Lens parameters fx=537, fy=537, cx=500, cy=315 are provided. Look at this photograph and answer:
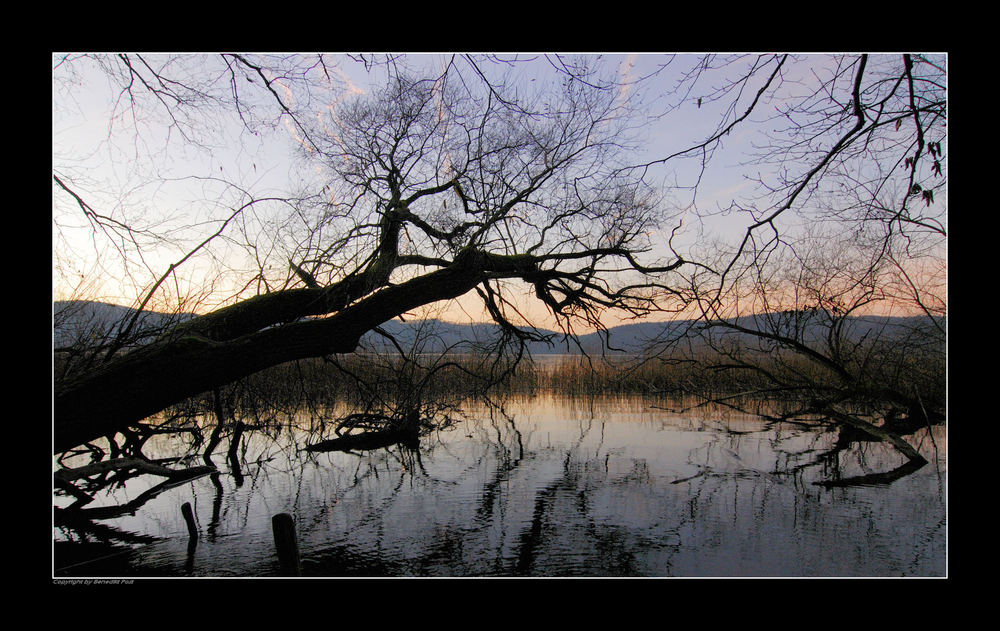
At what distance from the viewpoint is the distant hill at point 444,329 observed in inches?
203

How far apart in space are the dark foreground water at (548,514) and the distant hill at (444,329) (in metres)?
1.94

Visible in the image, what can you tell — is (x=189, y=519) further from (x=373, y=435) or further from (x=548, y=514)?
(x=373, y=435)

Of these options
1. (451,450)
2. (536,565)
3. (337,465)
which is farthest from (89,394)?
(451,450)

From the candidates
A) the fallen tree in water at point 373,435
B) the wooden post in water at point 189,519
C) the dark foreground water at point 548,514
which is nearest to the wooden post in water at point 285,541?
the dark foreground water at point 548,514

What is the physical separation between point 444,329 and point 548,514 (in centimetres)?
333

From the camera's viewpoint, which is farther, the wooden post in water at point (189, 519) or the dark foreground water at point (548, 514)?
the wooden post in water at point (189, 519)

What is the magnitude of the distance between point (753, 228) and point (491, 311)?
5036 millimetres

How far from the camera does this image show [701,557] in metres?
4.90

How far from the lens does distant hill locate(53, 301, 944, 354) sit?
5160 mm

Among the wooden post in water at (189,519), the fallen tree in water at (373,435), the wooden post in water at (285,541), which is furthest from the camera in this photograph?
the fallen tree in water at (373,435)

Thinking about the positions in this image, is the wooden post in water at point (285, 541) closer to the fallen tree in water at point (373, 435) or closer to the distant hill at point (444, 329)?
the distant hill at point (444, 329)

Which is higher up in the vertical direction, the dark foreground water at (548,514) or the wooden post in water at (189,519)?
the wooden post in water at (189,519)

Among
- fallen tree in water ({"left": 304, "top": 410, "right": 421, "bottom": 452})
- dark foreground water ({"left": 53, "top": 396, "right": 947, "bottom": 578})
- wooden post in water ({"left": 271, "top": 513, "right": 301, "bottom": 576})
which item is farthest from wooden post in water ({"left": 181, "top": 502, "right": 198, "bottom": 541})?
fallen tree in water ({"left": 304, "top": 410, "right": 421, "bottom": 452})
